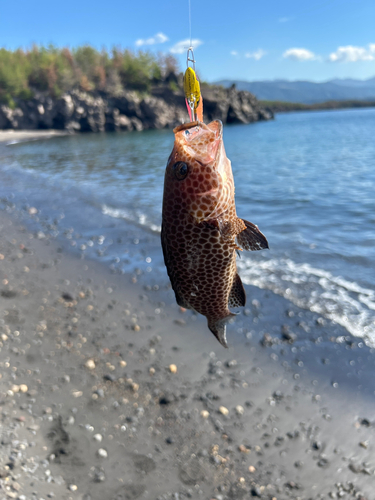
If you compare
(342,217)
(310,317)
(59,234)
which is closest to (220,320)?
(310,317)

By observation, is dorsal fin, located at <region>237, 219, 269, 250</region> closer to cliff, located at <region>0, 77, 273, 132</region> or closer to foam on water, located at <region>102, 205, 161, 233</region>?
foam on water, located at <region>102, 205, 161, 233</region>

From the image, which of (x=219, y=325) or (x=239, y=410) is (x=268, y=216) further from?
(x=219, y=325)

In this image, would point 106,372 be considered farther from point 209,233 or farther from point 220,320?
point 209,233

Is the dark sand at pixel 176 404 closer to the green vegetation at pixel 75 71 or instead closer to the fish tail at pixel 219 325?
the fish tail at pixel 219 325

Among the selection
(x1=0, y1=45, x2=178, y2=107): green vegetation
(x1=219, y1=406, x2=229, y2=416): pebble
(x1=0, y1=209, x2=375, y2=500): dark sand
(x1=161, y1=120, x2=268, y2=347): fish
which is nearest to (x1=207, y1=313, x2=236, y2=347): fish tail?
(x1=161, y1=120, x2=268, y2=347): fish

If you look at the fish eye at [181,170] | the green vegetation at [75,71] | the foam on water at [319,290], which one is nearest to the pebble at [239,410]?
the foam on water at [319,290]

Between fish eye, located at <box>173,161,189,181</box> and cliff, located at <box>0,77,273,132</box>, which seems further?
cliff, located at <box>0,77,273,132</box>

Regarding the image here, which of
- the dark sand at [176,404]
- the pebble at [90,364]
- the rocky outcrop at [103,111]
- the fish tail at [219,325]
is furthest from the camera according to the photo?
the rocky outcrop at [103,111]
